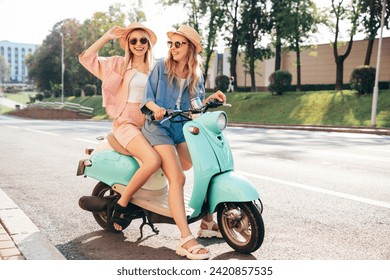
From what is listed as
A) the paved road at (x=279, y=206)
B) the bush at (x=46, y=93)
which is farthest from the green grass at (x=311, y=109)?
the bush at (x=46, y=93)

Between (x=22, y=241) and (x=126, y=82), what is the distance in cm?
156

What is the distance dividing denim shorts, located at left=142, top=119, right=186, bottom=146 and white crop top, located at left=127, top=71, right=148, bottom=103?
29 cm

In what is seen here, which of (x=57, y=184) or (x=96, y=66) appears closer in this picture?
(x=96, y=66)

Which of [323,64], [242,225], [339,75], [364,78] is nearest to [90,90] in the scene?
[323,64]

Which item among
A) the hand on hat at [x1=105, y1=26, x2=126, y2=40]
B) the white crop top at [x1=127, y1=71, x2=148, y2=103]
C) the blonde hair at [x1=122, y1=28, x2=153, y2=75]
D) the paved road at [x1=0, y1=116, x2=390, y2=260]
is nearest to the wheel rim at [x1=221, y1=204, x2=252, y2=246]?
the paved road at [x1=0, y1=116, x2=390, y2=260]

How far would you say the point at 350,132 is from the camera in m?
17.9

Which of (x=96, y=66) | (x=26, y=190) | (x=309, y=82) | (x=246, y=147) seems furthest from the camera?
(x=309, y=82)

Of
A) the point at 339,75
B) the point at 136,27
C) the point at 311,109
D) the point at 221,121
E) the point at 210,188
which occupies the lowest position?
the point at 210,188

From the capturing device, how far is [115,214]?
12.6 ft

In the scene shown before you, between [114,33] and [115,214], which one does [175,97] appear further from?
[115,214]

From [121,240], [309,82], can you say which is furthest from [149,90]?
[309,82]

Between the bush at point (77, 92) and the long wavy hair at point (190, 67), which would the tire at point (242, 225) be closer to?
the long wavy hair at point (190, 67)

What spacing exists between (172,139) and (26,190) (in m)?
3.26
